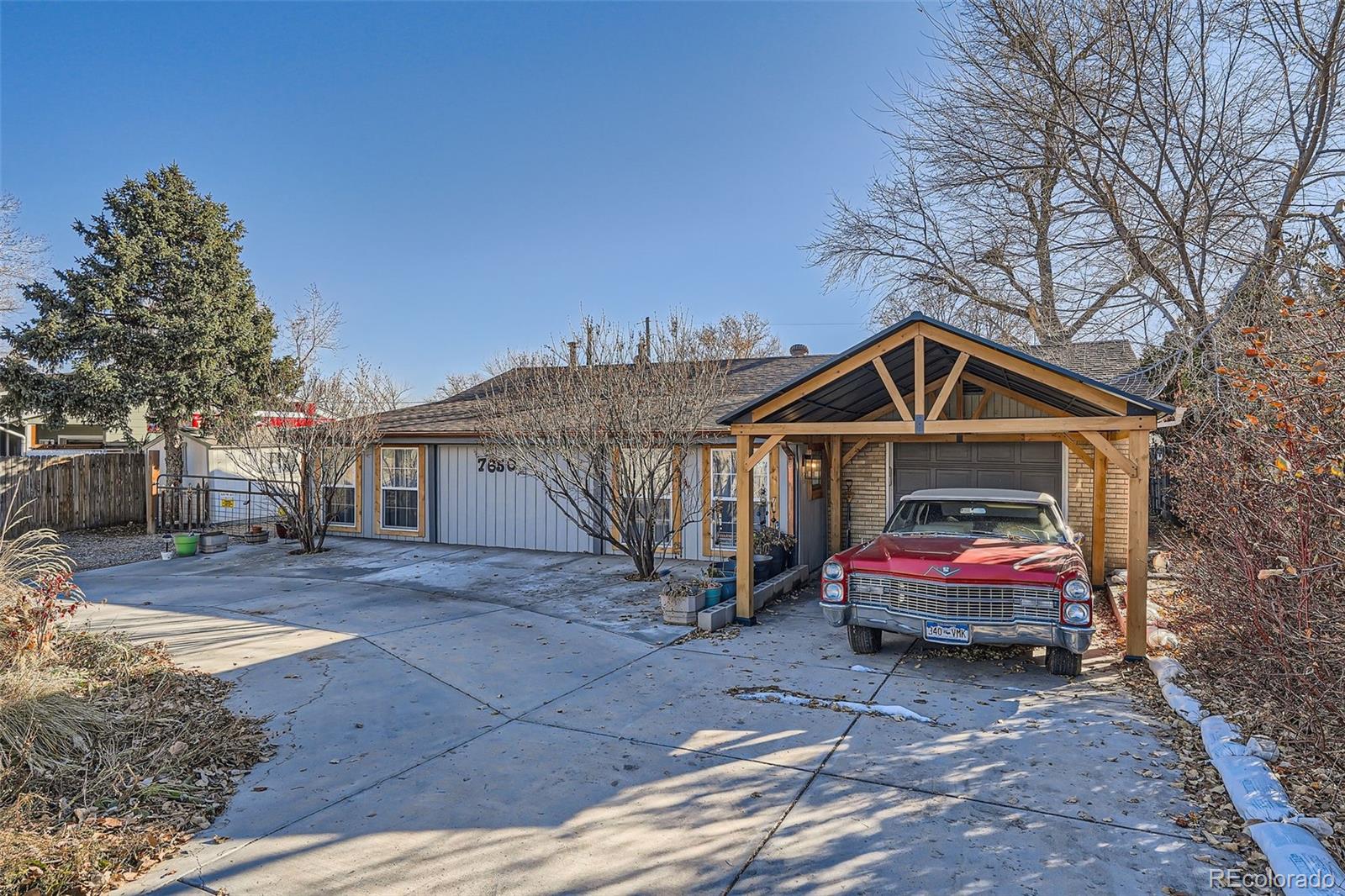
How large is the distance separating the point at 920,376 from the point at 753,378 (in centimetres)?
807

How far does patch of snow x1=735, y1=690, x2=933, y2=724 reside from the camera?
205 inches

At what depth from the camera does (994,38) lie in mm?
9141

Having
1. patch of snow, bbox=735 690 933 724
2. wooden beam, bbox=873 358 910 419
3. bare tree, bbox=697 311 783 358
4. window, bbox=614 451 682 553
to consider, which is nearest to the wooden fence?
window, bbox=614 451 682 553

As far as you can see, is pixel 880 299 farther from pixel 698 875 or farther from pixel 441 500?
pixel 698 875

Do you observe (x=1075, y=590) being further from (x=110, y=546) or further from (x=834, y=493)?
(x=110, y=546)

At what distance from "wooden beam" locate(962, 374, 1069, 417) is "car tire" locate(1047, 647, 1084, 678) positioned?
14.1 feet

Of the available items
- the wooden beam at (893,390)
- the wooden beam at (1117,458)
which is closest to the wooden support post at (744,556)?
the wooden beam at (893,390)

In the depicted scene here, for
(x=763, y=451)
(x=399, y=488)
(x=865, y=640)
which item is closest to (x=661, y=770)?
(x=865, y=640)

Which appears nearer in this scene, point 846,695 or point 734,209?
point 846,695

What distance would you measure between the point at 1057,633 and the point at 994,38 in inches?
310

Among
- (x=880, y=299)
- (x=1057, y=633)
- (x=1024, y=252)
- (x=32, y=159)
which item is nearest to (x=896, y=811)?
(x=1057, y=633)

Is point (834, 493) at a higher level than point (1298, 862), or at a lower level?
higher

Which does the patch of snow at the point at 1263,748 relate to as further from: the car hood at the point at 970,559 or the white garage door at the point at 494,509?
the white garage door at the point at 494,509

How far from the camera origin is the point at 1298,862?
303 centimetres
